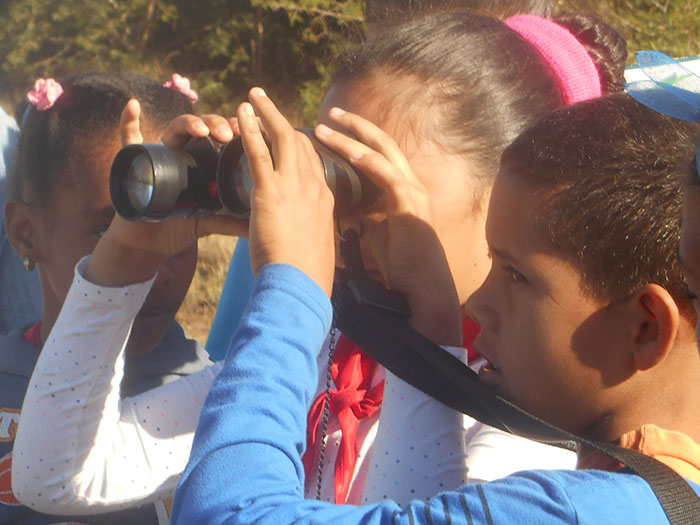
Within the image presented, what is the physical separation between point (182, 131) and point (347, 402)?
18.3 inches

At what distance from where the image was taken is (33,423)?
133 cm

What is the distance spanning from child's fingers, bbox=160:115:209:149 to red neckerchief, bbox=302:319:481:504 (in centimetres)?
40

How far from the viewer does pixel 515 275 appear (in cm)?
102

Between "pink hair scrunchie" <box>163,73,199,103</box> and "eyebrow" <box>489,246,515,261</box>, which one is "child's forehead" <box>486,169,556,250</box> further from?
"pink hair scrunchie" <box>163,73,199,103</box>

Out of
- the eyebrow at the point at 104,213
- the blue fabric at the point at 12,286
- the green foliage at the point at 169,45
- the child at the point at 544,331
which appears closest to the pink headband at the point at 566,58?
the child at the point at 544,331

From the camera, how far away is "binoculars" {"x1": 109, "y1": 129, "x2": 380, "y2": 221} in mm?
1137

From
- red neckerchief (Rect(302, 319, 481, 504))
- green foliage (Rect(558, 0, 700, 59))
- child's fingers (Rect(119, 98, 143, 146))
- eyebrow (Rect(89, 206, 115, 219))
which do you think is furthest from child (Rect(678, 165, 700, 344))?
green foliage (Rect(558, 0, 700, 59))

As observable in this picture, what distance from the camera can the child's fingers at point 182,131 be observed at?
1.25m

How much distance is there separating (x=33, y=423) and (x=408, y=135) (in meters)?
0.72

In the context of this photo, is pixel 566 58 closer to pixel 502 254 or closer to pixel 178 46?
pixel 502 254

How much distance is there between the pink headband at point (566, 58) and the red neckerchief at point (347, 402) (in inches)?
16.9

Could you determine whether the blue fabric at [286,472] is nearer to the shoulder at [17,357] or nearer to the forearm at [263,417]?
the forearm at [263,417]

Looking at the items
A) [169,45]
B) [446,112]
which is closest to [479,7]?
[446,112]

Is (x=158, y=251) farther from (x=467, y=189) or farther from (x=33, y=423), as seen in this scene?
(x=467, y=189)
